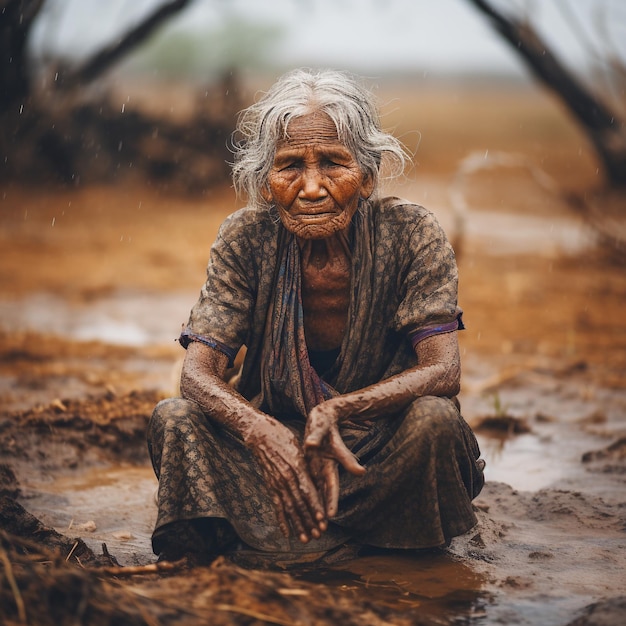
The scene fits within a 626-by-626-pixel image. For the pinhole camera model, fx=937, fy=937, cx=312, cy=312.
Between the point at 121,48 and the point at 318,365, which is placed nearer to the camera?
the point at 318,365

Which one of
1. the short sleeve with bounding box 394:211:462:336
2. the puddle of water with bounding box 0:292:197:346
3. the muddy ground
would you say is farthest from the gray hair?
the puddle of water with bounding box 0:292:197:346

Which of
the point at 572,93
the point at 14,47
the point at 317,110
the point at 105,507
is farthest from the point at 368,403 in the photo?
the point at 572,93

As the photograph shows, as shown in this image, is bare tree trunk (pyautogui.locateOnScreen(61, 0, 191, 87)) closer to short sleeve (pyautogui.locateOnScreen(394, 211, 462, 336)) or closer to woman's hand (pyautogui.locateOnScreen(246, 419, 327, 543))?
short sleeve (pyautogui.locateOnScreen(394, 211, 462, 336))

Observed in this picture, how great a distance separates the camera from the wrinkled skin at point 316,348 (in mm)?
2996

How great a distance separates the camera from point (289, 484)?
299 cm

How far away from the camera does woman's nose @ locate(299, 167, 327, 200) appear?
3297 millimetres

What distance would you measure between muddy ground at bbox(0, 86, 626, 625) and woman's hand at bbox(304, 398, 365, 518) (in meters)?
0.30

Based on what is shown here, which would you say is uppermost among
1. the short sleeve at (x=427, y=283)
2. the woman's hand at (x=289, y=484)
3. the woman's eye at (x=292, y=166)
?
the woman's eye at (x=292, y=166)

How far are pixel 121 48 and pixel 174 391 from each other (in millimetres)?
7060

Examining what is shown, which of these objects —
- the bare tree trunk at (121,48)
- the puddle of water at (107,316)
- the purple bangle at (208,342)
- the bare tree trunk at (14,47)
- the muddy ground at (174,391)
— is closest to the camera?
the muddy ground at (174,391)

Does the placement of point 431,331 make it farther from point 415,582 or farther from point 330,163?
point 415,582

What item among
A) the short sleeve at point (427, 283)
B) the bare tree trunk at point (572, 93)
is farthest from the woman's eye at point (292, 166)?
the bare tree trunk at point (572, 93)

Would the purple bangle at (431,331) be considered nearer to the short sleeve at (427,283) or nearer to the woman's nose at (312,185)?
the short sleeve at (427,283)

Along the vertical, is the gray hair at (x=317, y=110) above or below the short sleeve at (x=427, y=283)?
above
